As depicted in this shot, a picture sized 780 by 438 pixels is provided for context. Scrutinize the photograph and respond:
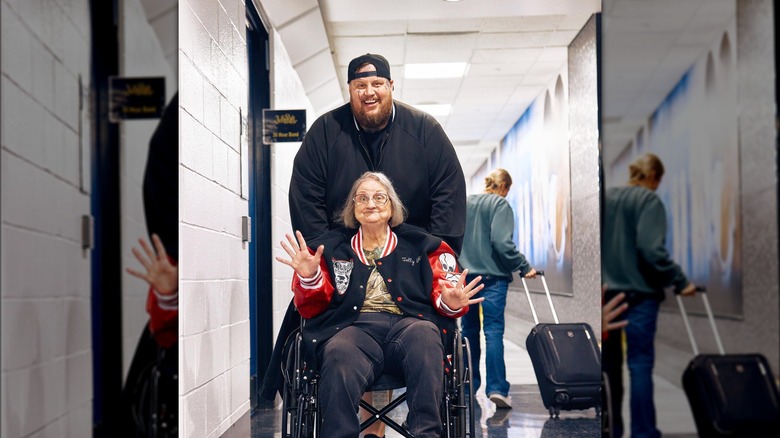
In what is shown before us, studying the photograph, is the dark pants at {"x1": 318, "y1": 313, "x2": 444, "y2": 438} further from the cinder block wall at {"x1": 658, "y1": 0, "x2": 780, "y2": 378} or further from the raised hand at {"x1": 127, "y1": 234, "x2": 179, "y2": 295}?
the raised hand at {"x1": 127, "y1": 234, "x2": 179, "y2": 295}

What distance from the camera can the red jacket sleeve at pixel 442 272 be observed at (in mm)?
2621

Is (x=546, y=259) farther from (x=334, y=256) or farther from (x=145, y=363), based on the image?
(x=145, y=363)

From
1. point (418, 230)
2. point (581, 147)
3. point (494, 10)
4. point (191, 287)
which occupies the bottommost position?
point (191, 287)

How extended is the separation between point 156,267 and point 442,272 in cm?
199

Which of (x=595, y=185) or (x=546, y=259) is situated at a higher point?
(x=595, y=185)

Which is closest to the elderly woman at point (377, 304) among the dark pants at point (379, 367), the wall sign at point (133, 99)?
the dark pants at point (379, 367)

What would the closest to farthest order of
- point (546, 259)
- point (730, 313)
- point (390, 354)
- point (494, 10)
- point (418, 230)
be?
point (730, 313), point (390, 354), point (418, 230), point (494, 10), point (546, 259)

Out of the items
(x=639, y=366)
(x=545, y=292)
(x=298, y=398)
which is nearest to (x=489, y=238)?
(x=545, y=292)

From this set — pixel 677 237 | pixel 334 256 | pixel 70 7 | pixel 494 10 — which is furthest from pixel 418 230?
pixel 70 7

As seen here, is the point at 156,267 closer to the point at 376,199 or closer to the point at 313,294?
the point at 313,294

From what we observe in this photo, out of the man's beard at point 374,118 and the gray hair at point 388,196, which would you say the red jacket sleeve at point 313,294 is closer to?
the gray hair at point 388,196

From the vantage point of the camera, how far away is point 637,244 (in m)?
0.91

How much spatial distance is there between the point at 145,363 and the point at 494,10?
352 cm

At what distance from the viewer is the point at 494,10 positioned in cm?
397
